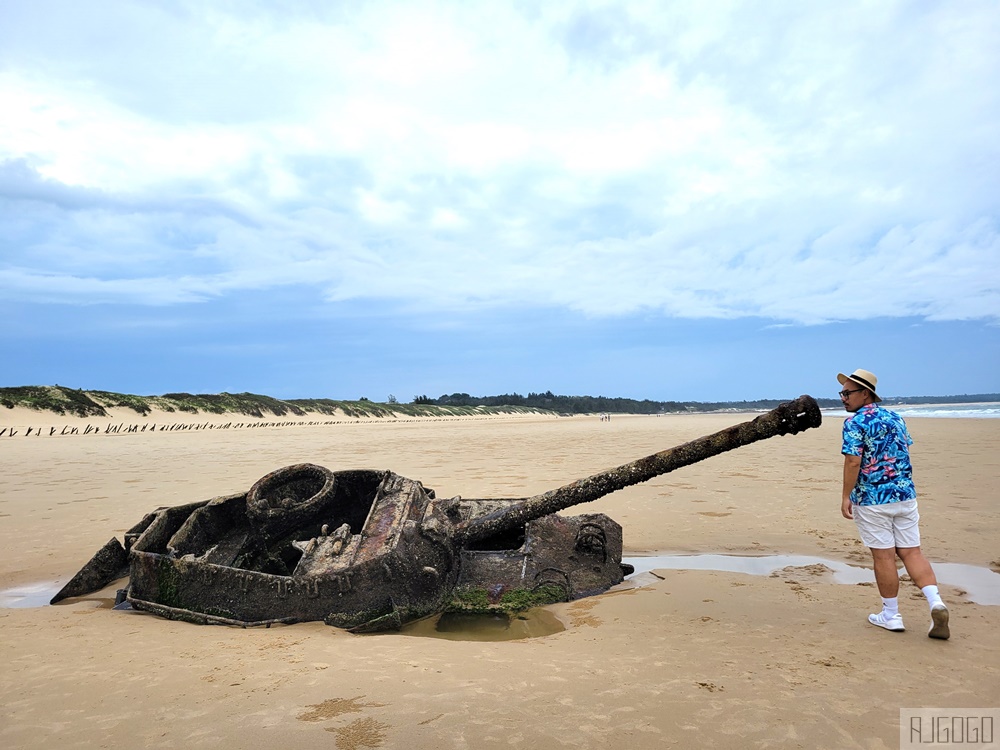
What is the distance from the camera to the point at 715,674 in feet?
11.3

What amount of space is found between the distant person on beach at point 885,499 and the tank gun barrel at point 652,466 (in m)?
0.34

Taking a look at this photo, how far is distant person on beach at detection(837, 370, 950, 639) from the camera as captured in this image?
4031 mm

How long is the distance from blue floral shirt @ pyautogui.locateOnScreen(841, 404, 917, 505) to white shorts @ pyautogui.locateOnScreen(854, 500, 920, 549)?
0.05 metres

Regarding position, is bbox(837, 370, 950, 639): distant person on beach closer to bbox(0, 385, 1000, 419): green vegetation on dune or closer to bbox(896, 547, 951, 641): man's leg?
bbox(896, 547, 951, 641): man's leg

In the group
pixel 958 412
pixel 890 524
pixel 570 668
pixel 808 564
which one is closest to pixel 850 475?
pixel 890 524


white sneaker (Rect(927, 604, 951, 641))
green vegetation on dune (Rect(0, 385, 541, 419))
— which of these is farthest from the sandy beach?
green vegetation on dune (Rect(0, 385, 541, 419))

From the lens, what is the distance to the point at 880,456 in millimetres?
4066

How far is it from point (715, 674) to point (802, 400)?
199 cm

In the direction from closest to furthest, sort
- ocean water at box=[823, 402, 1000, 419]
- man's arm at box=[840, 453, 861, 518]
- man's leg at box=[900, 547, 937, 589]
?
man's leg at box=[900, 547, 937, 589]
man's arm at box=[840, 453, 861, 518]
ocean water at box=[823, 402, 1000, 419]

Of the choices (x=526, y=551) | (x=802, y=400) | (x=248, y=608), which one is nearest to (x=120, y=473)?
(x=248, y=608)

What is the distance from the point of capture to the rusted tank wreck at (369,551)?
15.3 ft

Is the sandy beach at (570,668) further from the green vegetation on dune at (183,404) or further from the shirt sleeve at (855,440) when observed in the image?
the green vegetation on dune at (183,404)

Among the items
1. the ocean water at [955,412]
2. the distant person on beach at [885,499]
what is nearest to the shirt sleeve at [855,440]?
the distant person on beach at [885,499]

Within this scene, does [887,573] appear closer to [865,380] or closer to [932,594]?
[932,594]
